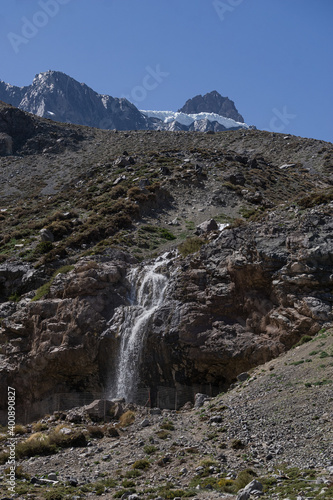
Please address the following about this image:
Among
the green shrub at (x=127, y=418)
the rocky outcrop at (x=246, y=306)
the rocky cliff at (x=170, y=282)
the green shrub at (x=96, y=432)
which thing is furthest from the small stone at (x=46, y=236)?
the green shrub at (x=96, y=432)

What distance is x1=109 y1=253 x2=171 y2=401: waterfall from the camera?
27406 millimetres

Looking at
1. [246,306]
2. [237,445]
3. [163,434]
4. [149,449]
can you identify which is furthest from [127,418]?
[246,306]

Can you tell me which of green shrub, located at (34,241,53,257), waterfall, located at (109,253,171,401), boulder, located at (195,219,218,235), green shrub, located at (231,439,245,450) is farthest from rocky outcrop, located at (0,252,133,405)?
green shrub, located at (231,439,245,450)

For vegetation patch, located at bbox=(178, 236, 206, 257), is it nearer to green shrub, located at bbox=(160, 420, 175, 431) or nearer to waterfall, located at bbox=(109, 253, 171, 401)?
waterfall, located at bbox=(109, 253, 171, 401)

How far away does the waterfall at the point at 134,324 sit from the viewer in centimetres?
2741

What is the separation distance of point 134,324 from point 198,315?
394 centimetres

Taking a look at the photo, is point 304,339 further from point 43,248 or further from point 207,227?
point 43,248

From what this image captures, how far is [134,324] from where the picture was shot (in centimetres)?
2850

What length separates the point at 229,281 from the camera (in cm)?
2792

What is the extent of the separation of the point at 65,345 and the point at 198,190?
26413mm

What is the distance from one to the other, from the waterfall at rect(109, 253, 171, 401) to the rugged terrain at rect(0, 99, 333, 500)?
0.43m

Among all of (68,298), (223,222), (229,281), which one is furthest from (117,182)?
(229,281)

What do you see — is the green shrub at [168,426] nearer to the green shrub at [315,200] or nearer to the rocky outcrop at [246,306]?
the rocky outcrop at [246,306]

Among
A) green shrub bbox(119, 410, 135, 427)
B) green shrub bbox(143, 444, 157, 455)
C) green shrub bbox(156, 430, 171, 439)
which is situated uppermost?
green shrub bbox(119, 410, 135, 427)
